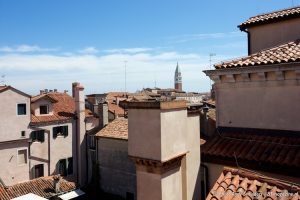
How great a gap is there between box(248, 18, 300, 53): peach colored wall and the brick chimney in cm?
646

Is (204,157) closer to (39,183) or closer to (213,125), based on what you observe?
(213,125)

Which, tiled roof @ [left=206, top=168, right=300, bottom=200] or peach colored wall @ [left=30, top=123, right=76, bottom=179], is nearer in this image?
tiled roof @ [left=206, top=168, right=300, bottom=200]

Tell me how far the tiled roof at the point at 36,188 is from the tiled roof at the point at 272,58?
1770 centimetres

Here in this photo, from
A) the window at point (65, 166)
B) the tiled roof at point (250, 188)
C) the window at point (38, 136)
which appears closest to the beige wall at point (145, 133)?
the tiled roof at point (250, 188)

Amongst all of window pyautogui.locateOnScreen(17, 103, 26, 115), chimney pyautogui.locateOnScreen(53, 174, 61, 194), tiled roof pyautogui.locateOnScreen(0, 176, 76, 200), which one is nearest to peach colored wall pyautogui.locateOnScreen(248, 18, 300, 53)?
chimney pyautogui.locateOnScreen(53, 174, 61, 194)

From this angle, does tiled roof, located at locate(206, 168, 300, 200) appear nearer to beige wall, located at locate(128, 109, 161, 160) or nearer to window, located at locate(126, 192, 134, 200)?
beige wall, located at locate(128, 109, 161, 160)

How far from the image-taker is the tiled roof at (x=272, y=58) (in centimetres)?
757

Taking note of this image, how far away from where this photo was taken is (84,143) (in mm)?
27609

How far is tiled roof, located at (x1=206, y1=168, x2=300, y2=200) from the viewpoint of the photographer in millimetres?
5125

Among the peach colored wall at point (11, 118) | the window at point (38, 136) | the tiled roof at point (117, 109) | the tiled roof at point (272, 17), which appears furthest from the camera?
the tiled roof at point (117, 109)

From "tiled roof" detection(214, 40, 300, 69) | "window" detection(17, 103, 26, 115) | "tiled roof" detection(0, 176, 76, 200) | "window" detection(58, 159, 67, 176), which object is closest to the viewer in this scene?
"tiled roof" detection(214, 40, 300, 69)

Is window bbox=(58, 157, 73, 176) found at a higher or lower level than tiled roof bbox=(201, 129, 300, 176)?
lower

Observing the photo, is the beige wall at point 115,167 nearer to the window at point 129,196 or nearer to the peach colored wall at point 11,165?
the window at point 129,196

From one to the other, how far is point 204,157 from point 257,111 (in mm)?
2193
